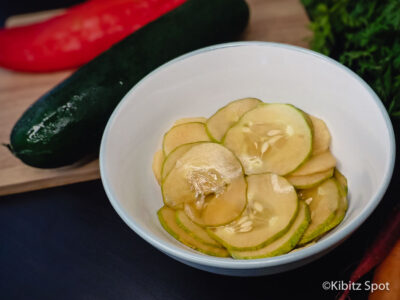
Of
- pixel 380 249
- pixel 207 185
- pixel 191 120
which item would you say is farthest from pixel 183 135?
pixel 380 249

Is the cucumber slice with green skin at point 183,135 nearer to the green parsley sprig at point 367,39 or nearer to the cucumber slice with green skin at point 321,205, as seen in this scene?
the cucumber slice with green skin at point 321,205

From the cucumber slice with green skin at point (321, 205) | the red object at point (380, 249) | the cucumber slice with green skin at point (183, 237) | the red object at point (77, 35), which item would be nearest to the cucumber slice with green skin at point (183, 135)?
the cucumber slice with green skin at point (183, 237)

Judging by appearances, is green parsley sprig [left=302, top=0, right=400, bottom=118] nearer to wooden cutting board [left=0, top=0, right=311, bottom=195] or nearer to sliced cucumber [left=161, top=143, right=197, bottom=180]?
wooden cutting board [left=0, top=0, right=311, bottom=195]

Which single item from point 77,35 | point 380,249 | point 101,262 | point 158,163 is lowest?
point 101,262

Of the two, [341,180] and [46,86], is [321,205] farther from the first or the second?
[46,86]

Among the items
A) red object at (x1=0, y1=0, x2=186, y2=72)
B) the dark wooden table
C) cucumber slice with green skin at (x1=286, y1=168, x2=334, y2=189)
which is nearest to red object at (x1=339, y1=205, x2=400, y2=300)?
the dark wooden table

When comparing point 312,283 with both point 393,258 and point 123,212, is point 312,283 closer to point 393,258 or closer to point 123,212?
point 393,258
